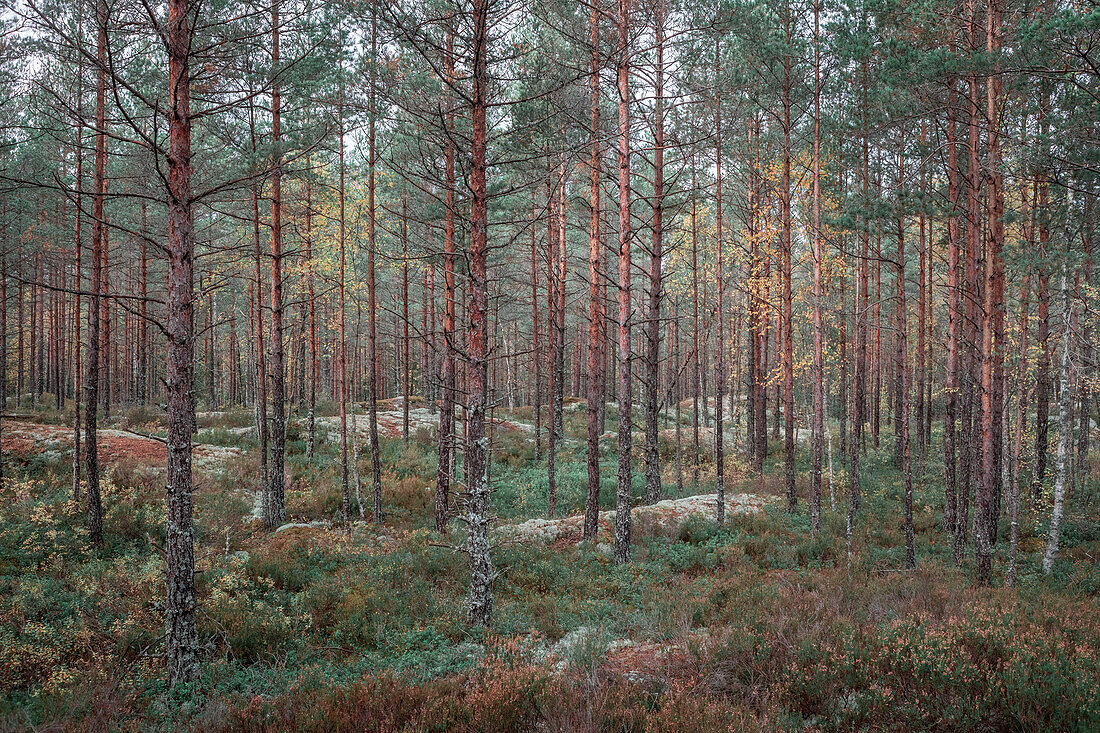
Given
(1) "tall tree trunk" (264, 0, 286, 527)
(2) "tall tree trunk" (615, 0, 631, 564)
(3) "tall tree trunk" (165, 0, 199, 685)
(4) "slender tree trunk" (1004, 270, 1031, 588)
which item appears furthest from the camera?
(1) "tall tree trunk" (264, 0, 286, 527)

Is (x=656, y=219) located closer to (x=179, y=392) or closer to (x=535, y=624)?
(x=535, y=624)

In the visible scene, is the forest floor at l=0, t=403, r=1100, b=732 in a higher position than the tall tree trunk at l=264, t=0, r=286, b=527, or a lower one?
lower

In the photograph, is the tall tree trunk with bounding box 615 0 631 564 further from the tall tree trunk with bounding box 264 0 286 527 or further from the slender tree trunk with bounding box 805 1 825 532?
the tall tree trunk with bounding box 264 0 286 527

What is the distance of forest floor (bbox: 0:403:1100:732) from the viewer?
462 cm

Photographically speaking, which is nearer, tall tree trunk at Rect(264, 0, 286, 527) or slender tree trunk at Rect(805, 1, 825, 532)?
slender tree trunk at Rect(805, 1, 825, 532)

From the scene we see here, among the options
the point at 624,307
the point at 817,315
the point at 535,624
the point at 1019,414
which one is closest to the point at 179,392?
the point at 535,624

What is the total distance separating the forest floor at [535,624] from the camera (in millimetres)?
4625

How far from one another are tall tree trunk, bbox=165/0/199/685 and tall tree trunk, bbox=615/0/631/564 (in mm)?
6798

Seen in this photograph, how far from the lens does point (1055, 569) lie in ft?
35.2

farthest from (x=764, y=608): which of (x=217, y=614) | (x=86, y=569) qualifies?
(x=86, y=569)

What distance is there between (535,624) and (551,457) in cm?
670

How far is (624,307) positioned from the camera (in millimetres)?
10172

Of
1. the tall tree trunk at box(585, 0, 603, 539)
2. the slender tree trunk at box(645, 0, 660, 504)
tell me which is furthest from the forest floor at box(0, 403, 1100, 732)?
the slender tree trunk at box(645, 0, 660, 504)

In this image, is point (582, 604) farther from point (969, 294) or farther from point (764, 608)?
point (969, 294)
